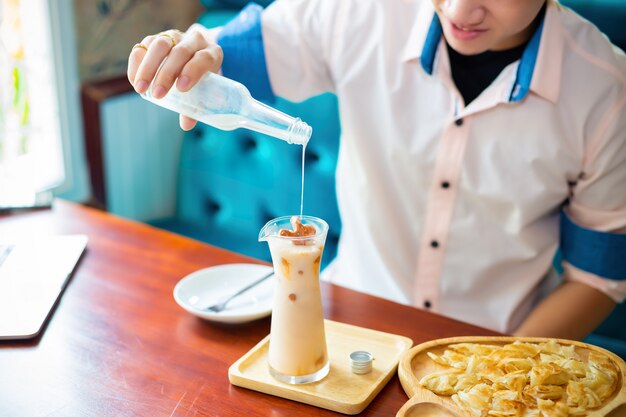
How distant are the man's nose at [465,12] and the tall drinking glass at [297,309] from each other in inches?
18.1

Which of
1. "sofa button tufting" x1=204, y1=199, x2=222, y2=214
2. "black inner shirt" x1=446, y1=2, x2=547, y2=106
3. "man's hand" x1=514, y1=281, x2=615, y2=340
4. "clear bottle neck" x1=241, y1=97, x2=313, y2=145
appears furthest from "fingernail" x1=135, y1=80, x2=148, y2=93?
"sofa button tufting" x1=204, y1=199, x2=222, y2=214

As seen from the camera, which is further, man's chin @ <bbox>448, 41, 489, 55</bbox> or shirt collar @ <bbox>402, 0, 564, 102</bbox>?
shirt collar @ <bbox>402, 0, 564, 102</bbox>

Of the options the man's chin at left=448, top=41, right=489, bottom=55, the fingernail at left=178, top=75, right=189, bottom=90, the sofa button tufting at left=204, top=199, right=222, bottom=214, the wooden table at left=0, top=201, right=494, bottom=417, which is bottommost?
the sofa button tufting at left=204, top=199, right=222, bottom=214

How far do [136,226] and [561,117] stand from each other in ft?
2.87

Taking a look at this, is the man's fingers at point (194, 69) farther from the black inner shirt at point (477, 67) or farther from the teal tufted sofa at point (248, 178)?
the teal tufted sofa at point (248, 178)

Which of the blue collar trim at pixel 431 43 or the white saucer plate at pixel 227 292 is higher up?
the blue collar trim at pixel 431 43

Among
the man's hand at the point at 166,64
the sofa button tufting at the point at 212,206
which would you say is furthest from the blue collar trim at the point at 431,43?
the sofa button tufting at the point at 212,206

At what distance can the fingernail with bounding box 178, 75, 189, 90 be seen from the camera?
42.2 inches

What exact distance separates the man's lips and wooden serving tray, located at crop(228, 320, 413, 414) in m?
0.52

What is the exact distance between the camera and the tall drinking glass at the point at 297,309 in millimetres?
956

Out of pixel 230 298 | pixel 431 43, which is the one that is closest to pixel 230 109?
pixel 230 298

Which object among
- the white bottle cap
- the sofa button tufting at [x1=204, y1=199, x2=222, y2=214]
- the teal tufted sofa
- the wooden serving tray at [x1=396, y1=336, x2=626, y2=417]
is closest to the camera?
the wooden serving tray at [x1=396, y1=336, x2=626, y2=417]

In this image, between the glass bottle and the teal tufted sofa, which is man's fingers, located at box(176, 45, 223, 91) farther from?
the teal tufted sofa

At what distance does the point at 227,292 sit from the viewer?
123cm
